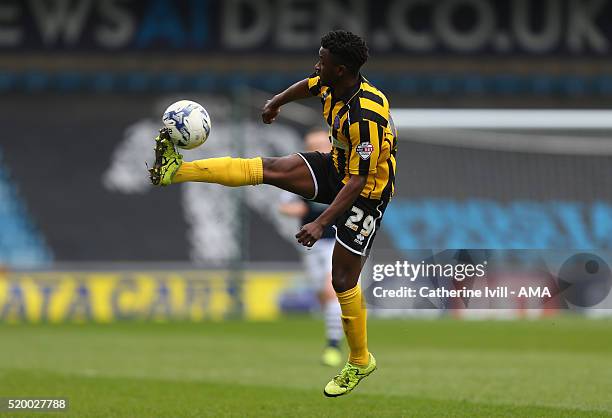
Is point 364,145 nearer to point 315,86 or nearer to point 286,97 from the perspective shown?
point 315,86

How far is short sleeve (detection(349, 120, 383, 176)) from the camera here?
700 centimetres

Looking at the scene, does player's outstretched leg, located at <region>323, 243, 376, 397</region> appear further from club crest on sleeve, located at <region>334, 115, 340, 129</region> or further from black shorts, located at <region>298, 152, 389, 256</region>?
club crest on sleeve, located at <region>334, 115, 340, 129</region>

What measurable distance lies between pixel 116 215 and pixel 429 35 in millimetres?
7254

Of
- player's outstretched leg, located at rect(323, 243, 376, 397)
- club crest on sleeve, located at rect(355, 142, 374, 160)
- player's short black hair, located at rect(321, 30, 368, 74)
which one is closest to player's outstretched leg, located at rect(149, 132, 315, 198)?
player's outstretched leg, located at rect(323, 243, 376, 397)

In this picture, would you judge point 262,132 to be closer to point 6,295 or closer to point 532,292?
point 6,295

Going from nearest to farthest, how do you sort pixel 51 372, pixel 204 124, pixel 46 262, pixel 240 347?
pixel 204 124 → pixel 51 372 → pixel 240 347 → pixel 46 262

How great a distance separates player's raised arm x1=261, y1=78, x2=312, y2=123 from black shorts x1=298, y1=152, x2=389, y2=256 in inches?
15.1

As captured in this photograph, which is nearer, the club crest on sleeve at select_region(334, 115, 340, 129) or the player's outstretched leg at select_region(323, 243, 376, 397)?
the club crest on sleeve at select_region(334, 115, 340, 129)

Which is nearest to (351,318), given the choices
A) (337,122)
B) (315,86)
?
(337,122)

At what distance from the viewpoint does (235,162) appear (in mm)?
7457

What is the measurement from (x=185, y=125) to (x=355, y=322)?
1.65 meters

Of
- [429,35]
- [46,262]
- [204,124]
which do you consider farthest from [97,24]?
[204,124]

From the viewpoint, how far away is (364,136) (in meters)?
7.00

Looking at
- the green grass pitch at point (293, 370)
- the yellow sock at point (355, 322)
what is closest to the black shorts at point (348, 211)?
the yellow sock at point (355, 322)
